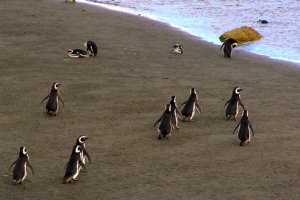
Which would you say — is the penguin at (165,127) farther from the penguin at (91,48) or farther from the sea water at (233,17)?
the sea water at (233,17)

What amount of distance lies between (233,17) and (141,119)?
614 inches

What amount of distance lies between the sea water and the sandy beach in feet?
5.27

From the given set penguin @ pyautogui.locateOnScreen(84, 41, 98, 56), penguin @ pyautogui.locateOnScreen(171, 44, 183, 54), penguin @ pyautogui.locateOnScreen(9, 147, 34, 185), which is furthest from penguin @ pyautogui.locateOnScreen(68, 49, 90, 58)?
penguin @ pyautogui.locateOnScreen(9, 147, 34, 185)

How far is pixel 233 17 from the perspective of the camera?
2500cm

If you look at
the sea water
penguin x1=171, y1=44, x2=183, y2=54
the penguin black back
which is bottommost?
the sea water

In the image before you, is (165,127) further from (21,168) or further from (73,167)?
(21,168)

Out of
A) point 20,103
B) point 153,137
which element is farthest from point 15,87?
point 153,137

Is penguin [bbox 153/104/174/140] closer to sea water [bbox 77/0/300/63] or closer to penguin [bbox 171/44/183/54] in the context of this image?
penguin [bbox 171/44/183/54]

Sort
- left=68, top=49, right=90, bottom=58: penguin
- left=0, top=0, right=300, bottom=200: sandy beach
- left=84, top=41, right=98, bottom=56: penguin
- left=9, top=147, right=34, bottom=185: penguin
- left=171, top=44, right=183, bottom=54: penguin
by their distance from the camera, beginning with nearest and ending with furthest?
1. left=9, top=147, right=34, bottom=185: penguin
2. left=0, top=0, right=300, bottom=200: sandy beach
3. left=68, top=49, right=90, bottom=58: penguin
4. left=84, top=41, right=98, bottom=56: penguin
5. left=171, top=44, right=183, bottom=54: penguin

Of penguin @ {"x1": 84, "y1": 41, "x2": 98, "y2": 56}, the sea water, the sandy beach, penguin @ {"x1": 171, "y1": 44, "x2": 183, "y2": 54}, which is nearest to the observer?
the sandy beach

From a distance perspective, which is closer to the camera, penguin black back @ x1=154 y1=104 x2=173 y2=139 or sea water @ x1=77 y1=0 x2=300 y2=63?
penguin black back @ x1=154 y1=104 x2=173 y2=139

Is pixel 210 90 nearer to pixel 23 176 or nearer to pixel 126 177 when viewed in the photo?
pixel 126 177

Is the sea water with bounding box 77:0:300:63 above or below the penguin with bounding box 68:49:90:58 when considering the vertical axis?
below

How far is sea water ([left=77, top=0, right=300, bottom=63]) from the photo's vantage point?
1886 centimetres
